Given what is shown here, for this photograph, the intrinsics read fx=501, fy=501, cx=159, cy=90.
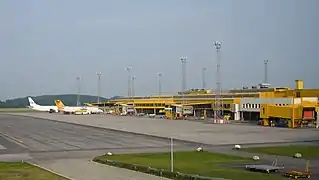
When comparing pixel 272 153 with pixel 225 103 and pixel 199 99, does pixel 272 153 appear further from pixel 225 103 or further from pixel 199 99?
pixel 199 99

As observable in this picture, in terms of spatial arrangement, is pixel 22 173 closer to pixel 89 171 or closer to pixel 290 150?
pixel 89 171

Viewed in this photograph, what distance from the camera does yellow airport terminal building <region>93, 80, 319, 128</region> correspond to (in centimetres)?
8456

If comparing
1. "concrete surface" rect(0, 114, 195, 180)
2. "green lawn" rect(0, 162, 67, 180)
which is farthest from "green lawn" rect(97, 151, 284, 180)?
"green lawn" rect(0, 162, 67, 180)

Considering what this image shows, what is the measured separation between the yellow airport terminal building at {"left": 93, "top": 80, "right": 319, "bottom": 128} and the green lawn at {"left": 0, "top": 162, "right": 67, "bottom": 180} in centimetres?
5812

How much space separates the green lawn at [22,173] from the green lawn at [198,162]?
21.9ft

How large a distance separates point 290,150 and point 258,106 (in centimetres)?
6316

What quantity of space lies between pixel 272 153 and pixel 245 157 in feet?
13.9

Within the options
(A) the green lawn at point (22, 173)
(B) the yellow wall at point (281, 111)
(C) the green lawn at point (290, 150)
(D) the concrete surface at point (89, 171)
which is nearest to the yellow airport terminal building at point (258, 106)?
(B) the yellow wall at point (281, 111)

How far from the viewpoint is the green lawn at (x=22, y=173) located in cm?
2731

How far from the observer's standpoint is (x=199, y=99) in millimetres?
155750

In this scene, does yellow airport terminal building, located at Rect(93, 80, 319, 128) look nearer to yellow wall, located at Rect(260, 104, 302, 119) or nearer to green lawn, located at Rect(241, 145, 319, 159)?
yellow wall, located at Rect(260, 104, 302, 119)

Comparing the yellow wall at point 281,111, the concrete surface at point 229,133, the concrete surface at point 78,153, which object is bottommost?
the concrete surface at point 229,133

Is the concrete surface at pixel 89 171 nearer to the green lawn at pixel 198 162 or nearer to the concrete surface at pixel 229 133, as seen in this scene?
the green lawn at pixel 198 162


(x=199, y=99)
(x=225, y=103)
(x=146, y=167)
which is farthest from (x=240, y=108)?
(x=146, y=167)
